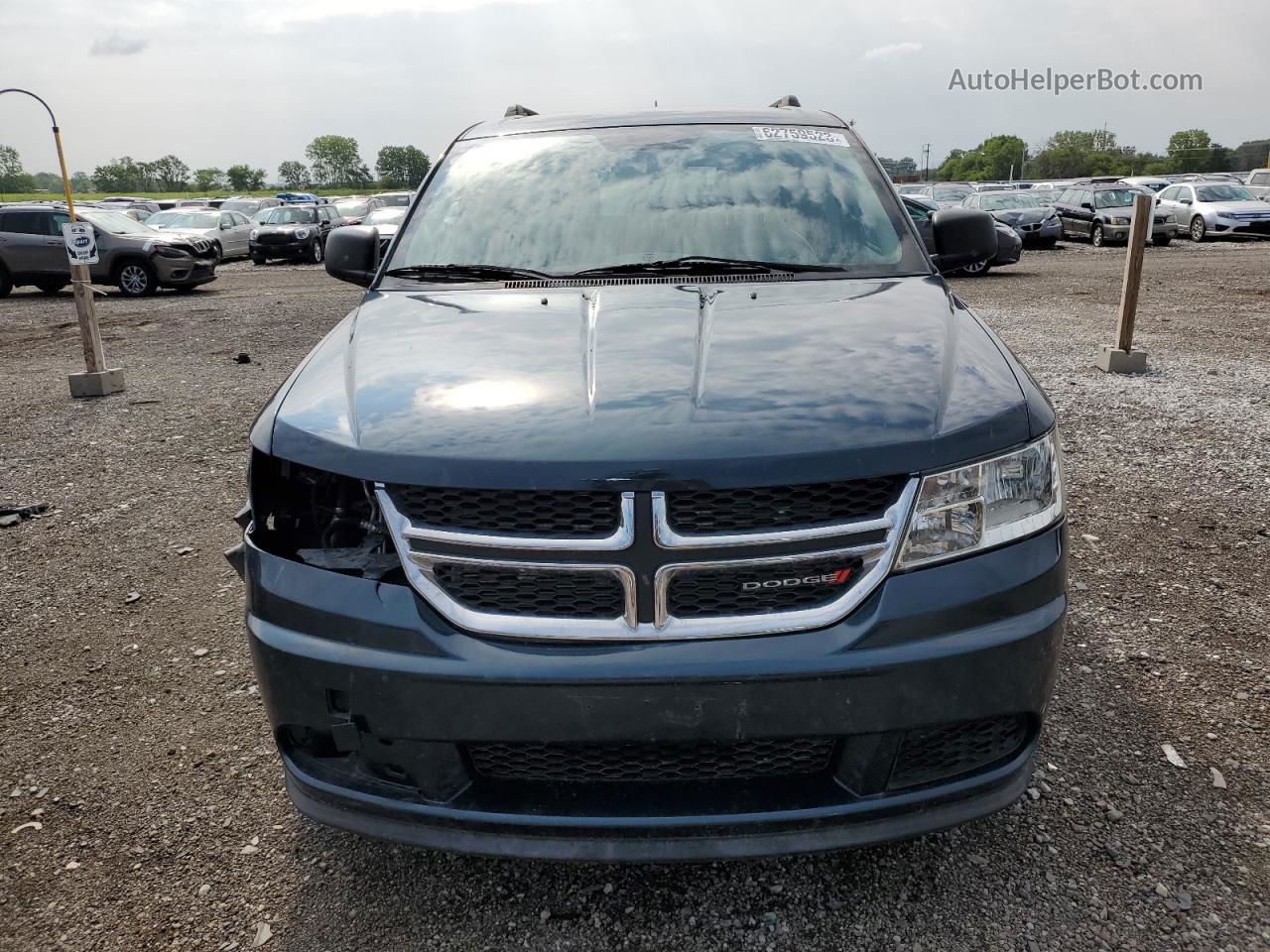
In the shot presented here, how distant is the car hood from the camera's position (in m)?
1.81

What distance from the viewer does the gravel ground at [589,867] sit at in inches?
83.6

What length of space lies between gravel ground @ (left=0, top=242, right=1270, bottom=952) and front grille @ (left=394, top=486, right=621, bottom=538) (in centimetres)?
93

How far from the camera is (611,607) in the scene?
1.81 metres

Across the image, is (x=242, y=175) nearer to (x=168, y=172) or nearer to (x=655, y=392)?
(x=168, y=172)

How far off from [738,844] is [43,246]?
63.7 ft

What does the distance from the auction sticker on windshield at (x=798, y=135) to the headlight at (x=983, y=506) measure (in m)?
1.77

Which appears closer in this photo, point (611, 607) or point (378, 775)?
point (611, 607)

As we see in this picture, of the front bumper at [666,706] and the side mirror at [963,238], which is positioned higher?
the side mirror at [963,238]

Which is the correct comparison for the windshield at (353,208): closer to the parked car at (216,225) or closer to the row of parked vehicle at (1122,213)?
the parked car at (216,225)

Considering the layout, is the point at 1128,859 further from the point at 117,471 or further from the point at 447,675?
the point at 117,471

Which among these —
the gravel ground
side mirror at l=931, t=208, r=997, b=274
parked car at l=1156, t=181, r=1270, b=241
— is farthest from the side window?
parked car at l=1156, t=181, r=1270, b=241

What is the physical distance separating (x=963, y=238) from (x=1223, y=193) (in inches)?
976

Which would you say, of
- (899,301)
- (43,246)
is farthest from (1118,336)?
(43,246)

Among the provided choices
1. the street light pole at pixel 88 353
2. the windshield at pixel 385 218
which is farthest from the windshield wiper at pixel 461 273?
the windshield at pixel 385 218
